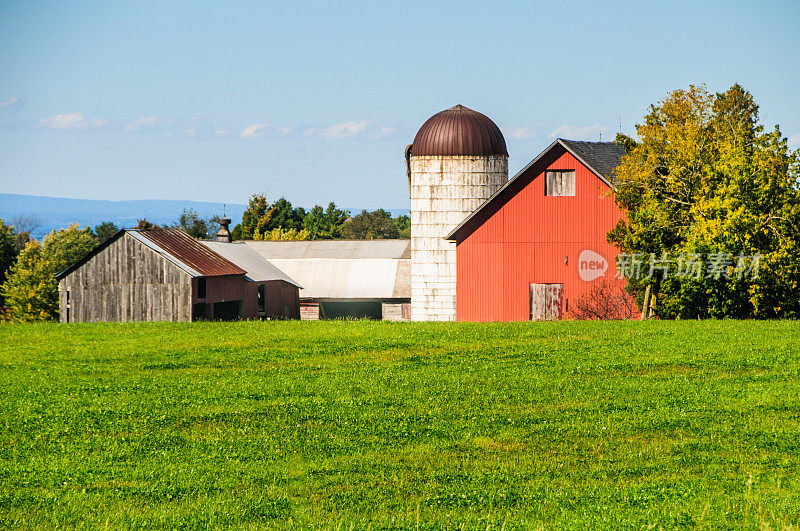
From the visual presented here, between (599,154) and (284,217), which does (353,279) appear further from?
(284,217)

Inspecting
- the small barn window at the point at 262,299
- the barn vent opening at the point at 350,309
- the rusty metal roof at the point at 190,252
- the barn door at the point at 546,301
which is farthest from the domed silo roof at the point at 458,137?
the barn vent opening at the point at 350,309

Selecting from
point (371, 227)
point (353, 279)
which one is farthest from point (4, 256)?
point (371, 227)

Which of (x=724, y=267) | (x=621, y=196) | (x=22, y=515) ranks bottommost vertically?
(x=22, y=515)

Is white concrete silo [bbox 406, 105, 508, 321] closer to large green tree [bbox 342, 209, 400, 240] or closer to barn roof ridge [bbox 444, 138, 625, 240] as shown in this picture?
barn roof ridge [bbox 444, 138, 625, 240]

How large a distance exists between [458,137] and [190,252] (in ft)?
58.5

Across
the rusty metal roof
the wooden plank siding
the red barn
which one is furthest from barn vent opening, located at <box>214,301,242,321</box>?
the red barn

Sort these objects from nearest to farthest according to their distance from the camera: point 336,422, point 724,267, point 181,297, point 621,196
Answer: point 336,422 < point 724,267 < point 621,196 < point 181,297

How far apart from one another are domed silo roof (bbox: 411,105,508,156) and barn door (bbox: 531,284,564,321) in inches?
443

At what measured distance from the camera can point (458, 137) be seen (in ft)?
164

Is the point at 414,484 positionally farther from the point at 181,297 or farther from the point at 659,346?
the point at 181,297

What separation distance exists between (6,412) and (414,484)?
951cm

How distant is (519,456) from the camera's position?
13867mm

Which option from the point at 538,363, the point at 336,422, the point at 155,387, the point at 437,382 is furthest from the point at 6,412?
the point at 538,363

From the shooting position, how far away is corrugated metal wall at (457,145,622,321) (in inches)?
1608
